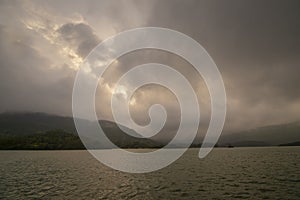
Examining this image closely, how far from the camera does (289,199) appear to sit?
39.2 metres

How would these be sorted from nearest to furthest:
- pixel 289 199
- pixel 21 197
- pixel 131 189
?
pixel 289 199, pixel 21 197, pixel 131 189

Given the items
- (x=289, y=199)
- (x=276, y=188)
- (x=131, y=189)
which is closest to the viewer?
(x=289, y=199)

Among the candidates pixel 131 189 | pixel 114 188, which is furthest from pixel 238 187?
pixel 114 188

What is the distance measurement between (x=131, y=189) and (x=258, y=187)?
95.3 ft

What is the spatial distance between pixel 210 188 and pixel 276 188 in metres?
14.1

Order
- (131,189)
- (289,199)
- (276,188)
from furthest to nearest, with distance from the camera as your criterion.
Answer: (131,189), (276,188), (289,199)

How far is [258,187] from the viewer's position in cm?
5003

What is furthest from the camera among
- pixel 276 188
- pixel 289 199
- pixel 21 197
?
pixel 276 188

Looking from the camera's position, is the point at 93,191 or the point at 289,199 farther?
the point at 93,191

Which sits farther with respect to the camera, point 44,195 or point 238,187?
point 238,187

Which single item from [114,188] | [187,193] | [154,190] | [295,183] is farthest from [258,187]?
[114,188]

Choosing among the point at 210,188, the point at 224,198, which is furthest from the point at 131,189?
the point at 224,198

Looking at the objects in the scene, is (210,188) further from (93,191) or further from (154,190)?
(93,191)

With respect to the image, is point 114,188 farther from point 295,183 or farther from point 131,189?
point 295,183
